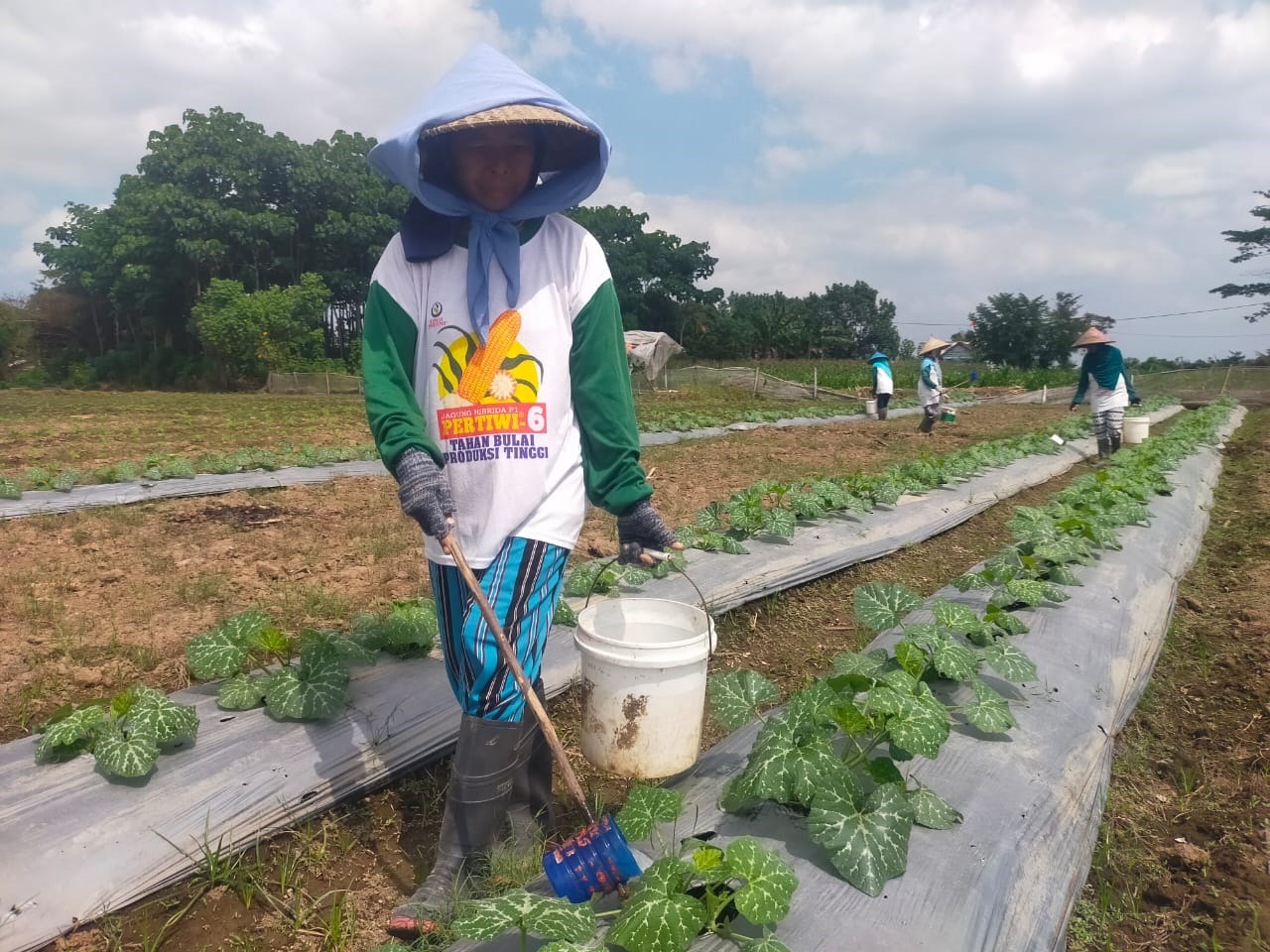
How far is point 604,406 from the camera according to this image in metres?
1.90

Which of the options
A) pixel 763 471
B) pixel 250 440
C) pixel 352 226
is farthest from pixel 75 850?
pixel 352 226

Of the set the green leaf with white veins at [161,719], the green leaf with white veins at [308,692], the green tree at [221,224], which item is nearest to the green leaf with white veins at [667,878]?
the green leaf with white veins at [308,692]

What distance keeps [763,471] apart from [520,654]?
6572 mm

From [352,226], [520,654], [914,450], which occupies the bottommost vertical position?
[914,450]

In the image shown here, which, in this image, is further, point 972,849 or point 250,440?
point 250,440

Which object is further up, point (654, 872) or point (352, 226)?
point (352, 226)

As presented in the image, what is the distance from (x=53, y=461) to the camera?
7938mm

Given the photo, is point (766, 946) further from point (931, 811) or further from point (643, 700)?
point (643, 700)

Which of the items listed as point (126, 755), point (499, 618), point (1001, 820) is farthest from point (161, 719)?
point (1001, 820)

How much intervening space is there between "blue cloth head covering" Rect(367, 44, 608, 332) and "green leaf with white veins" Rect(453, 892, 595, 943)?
3.89 ft

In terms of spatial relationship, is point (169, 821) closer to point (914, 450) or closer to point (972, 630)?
point (972, 630)

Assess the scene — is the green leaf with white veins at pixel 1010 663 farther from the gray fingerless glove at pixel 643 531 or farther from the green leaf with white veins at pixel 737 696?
the gray fingerless glove at pixel 643 531

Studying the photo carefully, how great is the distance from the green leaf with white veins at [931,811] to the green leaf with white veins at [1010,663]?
2.62ft

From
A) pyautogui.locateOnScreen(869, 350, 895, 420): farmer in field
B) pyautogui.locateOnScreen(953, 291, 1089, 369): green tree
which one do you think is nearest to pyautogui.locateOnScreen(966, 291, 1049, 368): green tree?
pyautogui.locateOnScreen(953, 291, 1089, 369): green tree
